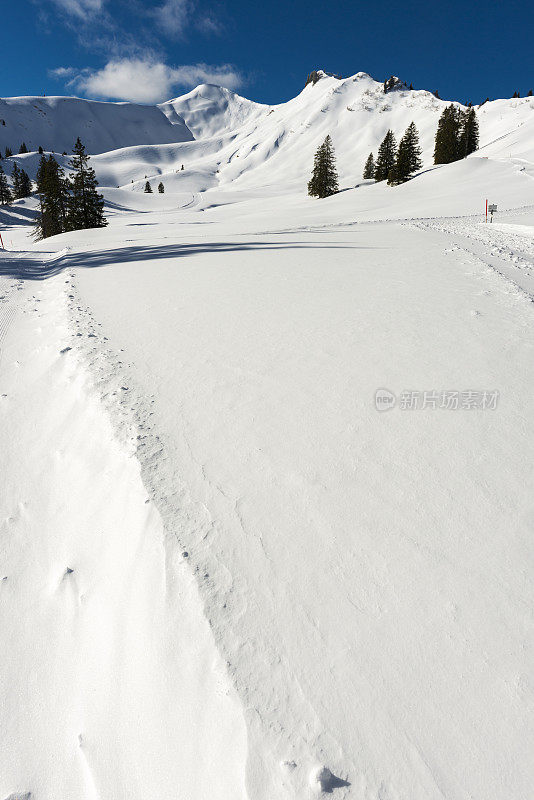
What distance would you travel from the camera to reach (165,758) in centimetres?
165

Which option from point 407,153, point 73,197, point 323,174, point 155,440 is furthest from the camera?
point 323,174

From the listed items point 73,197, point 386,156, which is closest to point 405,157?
point 386,156

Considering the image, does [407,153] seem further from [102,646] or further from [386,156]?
[102,646]

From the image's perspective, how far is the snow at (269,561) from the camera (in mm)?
1609

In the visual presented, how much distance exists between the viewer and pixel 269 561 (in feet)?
7.31

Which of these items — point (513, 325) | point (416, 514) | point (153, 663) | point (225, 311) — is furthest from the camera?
point (225, 311)

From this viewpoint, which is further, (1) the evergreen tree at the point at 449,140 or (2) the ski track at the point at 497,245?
(1) the evergreen tree at the point at 449,140

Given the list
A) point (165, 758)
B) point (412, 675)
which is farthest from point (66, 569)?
point (412, 675)

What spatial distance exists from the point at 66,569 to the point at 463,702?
88.9 inches

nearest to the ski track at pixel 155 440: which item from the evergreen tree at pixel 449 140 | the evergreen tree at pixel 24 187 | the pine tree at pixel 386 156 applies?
the evergreen tree at pixel 449 140

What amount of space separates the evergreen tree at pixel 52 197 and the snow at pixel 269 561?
3283 centimetres

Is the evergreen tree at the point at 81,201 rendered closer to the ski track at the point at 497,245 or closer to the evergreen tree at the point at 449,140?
the ski track at the point at 497,245

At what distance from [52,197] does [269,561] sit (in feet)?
126

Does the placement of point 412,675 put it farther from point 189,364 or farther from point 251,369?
point 189,364
